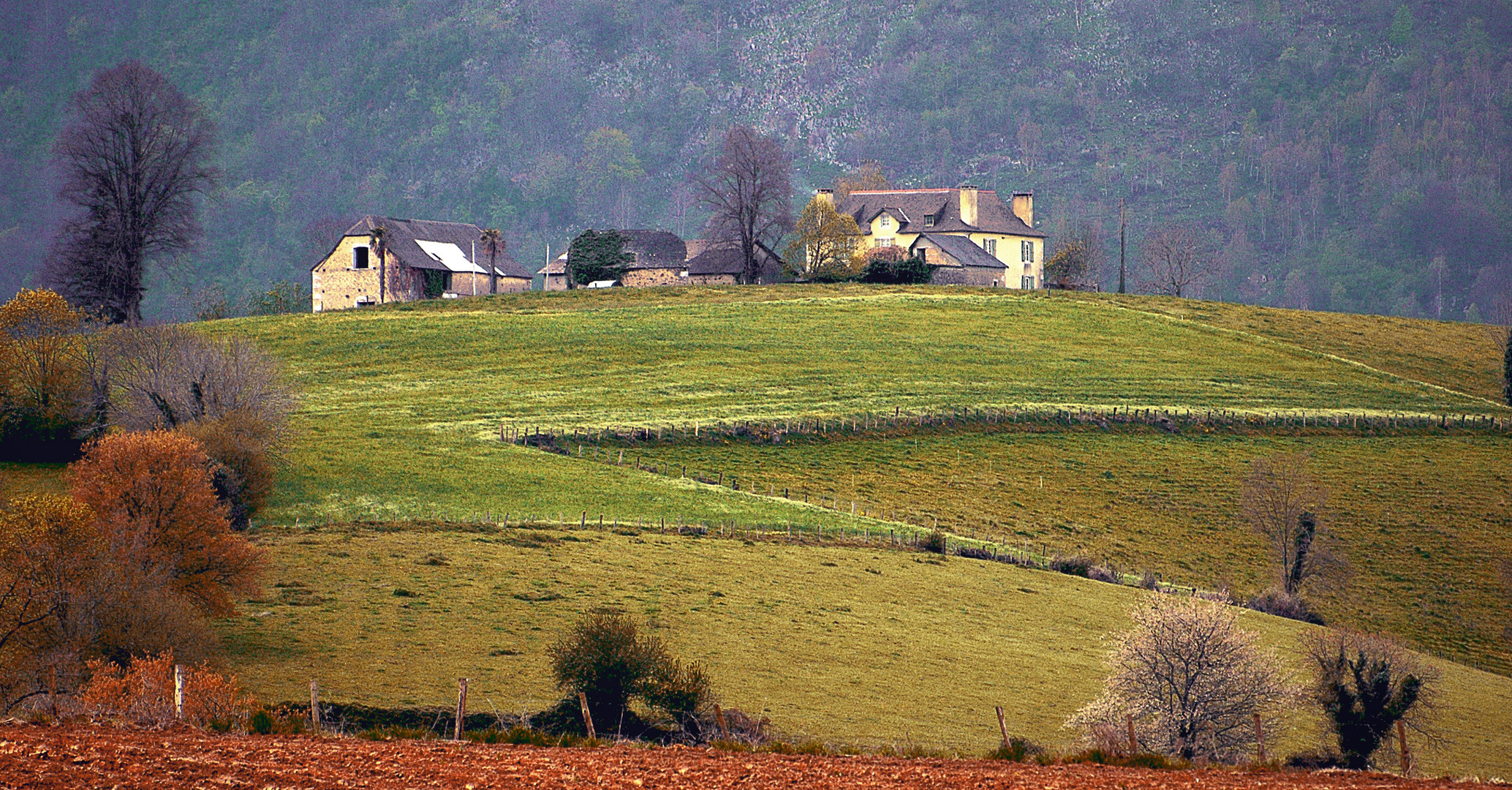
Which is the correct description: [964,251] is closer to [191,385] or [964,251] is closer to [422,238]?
[422,238]

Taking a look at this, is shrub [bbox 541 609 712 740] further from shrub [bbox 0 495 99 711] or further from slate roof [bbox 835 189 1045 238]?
slate roof [bbox 835 189 1045 238]

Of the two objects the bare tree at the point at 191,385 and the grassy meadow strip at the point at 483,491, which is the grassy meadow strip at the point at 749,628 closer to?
the grassy meadow strip at the point at 483,491

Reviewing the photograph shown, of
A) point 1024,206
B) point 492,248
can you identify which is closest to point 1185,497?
point 492,248

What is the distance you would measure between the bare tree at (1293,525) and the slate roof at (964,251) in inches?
2080

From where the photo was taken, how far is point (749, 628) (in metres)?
35.3

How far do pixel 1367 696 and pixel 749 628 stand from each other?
1488 cm

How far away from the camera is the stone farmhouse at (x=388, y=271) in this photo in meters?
99.4

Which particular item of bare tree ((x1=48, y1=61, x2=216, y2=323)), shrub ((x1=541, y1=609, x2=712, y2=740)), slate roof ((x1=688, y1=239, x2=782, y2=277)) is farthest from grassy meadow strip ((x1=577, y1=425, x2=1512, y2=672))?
slate roof ((x1=688, y1=239, x2=782, y2=277))

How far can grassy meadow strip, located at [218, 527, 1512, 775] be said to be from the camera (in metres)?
29.6

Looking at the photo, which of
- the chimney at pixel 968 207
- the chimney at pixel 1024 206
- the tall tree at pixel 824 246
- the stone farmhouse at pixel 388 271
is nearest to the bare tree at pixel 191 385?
the stone farmhouse at pixel 388 271

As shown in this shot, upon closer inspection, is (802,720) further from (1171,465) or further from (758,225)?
(758,225)

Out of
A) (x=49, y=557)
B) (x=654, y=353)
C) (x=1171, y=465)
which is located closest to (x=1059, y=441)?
(x=1171, y=465)

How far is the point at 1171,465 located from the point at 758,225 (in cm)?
5819

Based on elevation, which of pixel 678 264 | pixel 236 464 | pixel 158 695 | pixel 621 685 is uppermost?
pixel 678 264
